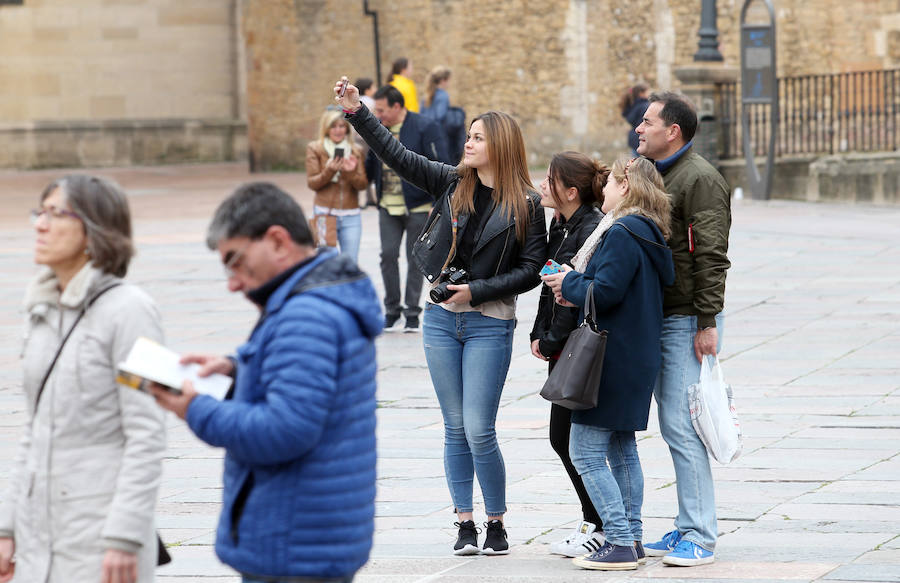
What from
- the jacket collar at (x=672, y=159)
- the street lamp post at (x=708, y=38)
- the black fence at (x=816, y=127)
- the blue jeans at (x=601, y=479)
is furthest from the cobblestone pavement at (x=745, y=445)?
the street lamp post at (x=708, y=38)

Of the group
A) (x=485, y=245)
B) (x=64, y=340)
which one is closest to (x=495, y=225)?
(x=485, y=245)

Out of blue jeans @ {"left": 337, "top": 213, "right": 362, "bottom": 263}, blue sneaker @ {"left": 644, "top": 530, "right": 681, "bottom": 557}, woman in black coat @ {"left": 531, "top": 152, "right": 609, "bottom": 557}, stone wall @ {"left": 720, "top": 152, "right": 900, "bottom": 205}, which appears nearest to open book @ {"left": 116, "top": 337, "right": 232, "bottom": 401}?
woman in black coat @ {"left": 531, "top": 152, "right": 609, "bottom": 557}

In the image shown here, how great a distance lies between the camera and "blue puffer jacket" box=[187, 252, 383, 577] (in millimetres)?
3020

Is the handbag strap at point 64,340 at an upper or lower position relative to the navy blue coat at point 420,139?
lower

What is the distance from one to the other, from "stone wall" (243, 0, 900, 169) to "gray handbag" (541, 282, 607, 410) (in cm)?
2296

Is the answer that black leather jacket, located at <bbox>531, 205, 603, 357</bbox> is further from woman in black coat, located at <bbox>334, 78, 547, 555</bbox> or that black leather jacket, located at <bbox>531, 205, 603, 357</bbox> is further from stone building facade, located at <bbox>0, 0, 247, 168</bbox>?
stone building facade, located at <bbox>0, 0, 247, 168</bbox>

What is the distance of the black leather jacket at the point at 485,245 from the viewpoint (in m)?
5.43

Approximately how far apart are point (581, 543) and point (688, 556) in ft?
1.28

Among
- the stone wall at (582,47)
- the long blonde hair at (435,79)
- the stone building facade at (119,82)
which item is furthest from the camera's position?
the stone building facade at (119,82)

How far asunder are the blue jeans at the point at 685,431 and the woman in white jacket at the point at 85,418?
8.00 feet

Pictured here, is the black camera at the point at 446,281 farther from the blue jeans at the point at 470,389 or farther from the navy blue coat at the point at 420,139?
the navy blue coat at the point at 420,139

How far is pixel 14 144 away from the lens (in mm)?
31219

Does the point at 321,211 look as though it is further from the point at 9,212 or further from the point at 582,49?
the point at 582,49

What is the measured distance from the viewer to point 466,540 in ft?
17.8
